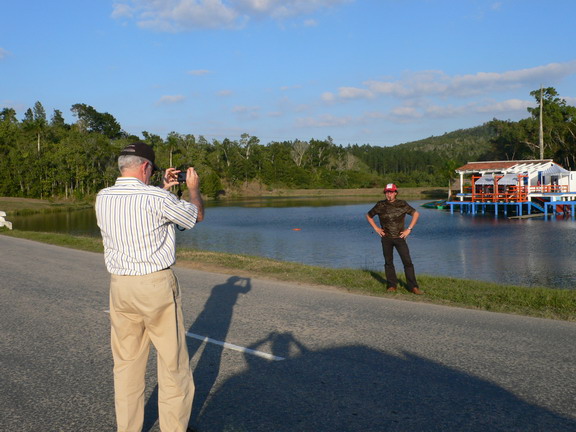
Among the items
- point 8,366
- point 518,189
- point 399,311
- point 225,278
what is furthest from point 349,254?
point 518,189

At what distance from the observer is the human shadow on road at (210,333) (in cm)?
511

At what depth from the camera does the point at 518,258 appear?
76.7ft

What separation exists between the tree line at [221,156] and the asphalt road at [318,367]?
34.3m

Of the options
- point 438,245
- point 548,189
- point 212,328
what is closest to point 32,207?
point 438,245

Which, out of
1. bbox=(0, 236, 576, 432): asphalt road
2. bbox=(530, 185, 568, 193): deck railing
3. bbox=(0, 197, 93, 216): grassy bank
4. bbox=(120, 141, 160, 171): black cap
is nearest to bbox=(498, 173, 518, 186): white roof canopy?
bbox=(530, 185, 568, 193): deck railing

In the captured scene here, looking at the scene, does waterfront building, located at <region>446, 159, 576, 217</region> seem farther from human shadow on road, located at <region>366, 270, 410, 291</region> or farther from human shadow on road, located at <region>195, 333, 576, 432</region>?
human shadow on road, located at <region>195, 333, 576, 432</region>

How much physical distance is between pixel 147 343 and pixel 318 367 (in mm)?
2373

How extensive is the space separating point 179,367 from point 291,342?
3138mm

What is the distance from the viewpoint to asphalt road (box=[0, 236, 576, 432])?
4758 millimetres

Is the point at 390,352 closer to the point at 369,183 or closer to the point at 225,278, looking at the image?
the point at 225,278

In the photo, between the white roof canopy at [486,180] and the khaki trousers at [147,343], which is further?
the white roof canopy at [486,180]

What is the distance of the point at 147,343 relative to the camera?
4312 mm

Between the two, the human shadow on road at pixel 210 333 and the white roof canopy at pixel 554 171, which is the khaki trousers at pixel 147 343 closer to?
the human shadow on road at pixel 210 333

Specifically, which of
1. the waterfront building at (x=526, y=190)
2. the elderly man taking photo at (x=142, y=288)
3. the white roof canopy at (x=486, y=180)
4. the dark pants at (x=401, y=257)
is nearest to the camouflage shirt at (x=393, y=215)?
the dark pants at (x=401, y=257)
